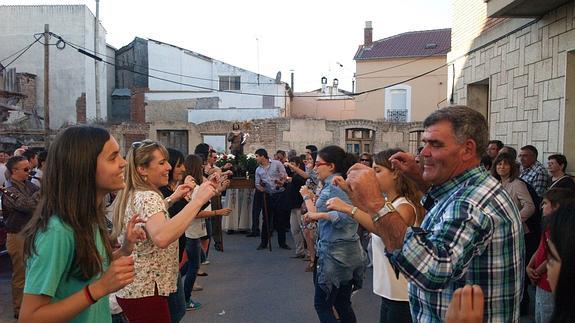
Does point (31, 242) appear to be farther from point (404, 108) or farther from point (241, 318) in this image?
point (404, 108)

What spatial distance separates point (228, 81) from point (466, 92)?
23.9 meters

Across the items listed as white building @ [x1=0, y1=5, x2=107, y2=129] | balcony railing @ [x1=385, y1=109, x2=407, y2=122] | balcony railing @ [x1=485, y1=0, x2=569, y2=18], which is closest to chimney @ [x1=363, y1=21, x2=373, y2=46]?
balcony railing @ [x1=385, y1=109, x2=407, y2=122]

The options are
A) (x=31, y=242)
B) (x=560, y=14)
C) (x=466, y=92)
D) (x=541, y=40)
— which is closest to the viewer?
(x=31, y=242)

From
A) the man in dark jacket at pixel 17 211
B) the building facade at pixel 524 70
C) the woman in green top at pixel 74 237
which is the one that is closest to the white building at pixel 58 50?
the building facade at pixel 524 70

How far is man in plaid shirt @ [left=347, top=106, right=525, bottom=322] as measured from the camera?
187cm

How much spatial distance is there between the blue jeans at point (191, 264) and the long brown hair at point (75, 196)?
12.0ft

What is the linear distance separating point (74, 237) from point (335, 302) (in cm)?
289

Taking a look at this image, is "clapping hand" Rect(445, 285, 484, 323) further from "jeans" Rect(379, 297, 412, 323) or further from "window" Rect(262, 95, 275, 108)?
"window" Rect(262, 95, 275, 108)

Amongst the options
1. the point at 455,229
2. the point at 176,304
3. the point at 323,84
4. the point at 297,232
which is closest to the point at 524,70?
the point at 297,232

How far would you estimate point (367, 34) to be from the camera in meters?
39.8

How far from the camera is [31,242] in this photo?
2.03 meters

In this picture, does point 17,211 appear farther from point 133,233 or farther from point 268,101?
point 268,101

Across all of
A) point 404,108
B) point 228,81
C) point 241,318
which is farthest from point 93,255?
point 404,108

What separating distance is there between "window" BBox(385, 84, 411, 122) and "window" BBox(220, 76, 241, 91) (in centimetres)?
1145
